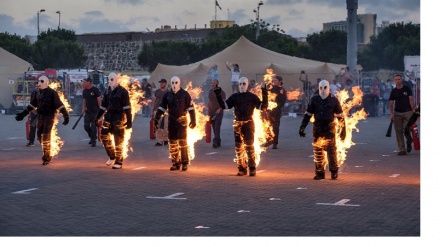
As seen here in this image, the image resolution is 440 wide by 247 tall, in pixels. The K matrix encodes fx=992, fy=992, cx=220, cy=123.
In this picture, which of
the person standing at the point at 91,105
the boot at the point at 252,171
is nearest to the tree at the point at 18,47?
the person standing at the point at 91,105

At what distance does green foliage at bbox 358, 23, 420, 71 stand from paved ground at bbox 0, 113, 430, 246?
36211 mm

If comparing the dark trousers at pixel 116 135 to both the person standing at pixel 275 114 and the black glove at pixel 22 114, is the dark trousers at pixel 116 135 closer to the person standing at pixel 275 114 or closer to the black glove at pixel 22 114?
the black glove at pixel 22 114

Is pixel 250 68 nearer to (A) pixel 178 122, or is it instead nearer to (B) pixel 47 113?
(B) pixel 47 113

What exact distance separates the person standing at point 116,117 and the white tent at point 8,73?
82.8 feet

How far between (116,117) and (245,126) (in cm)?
275

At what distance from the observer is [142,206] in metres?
13.4

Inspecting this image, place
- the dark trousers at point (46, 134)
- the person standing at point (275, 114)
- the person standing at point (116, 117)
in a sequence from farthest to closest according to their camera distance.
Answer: the person standing at point (275, 114) → the dark trousers at point (46, 134) → the person standing at point (116, 117)

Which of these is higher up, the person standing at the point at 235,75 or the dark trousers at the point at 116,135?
the person standing at the point at 235,75

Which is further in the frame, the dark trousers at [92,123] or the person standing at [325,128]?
the dark trousers at [92,123]

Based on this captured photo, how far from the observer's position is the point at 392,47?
58.3 meters

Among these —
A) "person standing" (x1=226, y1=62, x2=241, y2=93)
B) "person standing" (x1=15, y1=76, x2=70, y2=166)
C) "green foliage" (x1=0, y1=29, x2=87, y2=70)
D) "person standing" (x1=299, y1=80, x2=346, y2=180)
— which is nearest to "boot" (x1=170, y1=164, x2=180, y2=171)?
"person standing" (x1=15, y1=76, x2=70, y2=166)

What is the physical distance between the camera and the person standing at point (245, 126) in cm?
1722

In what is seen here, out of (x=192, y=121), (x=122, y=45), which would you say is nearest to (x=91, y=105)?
(x=192, y=121)
